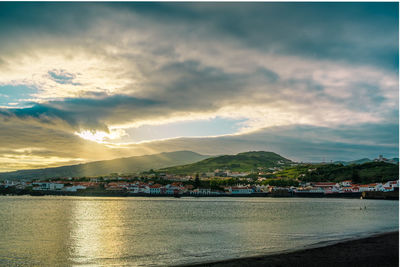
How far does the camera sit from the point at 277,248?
1011 inches

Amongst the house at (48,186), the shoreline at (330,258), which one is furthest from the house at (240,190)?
the shoreline at (330,258)

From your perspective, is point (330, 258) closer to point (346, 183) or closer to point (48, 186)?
point (346, 183)

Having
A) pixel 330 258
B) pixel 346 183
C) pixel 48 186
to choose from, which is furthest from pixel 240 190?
pixel 330 258

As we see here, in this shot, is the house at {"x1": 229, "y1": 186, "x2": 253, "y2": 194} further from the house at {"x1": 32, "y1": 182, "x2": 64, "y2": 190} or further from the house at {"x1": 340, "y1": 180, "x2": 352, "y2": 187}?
the house at {"x1": 32, "y1": 182, "x2": 64, "y2": 190}

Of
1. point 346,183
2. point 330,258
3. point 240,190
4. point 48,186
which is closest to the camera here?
point 330,258

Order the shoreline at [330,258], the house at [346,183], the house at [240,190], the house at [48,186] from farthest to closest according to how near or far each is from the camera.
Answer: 1. the house at [48,186]
2. the house at [240,190]
3. the house at [346,183]
4. the shoreline at [330,258]

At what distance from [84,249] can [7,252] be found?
206 inches

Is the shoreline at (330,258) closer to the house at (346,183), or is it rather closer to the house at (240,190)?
the house at (240,190)

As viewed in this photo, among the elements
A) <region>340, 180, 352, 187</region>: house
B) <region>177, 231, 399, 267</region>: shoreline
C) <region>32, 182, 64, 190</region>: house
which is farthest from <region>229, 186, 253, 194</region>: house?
<region>177, 231, 399, 267</region>: shoreline

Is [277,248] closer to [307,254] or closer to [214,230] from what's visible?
[307,254]

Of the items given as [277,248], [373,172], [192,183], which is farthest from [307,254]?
[373,172]

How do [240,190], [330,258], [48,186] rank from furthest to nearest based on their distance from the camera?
1. [48,186]
2. [240,190]
3. [330,258]

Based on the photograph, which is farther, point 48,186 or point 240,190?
point 48,186

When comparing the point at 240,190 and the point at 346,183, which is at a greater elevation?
the point at 346,183
